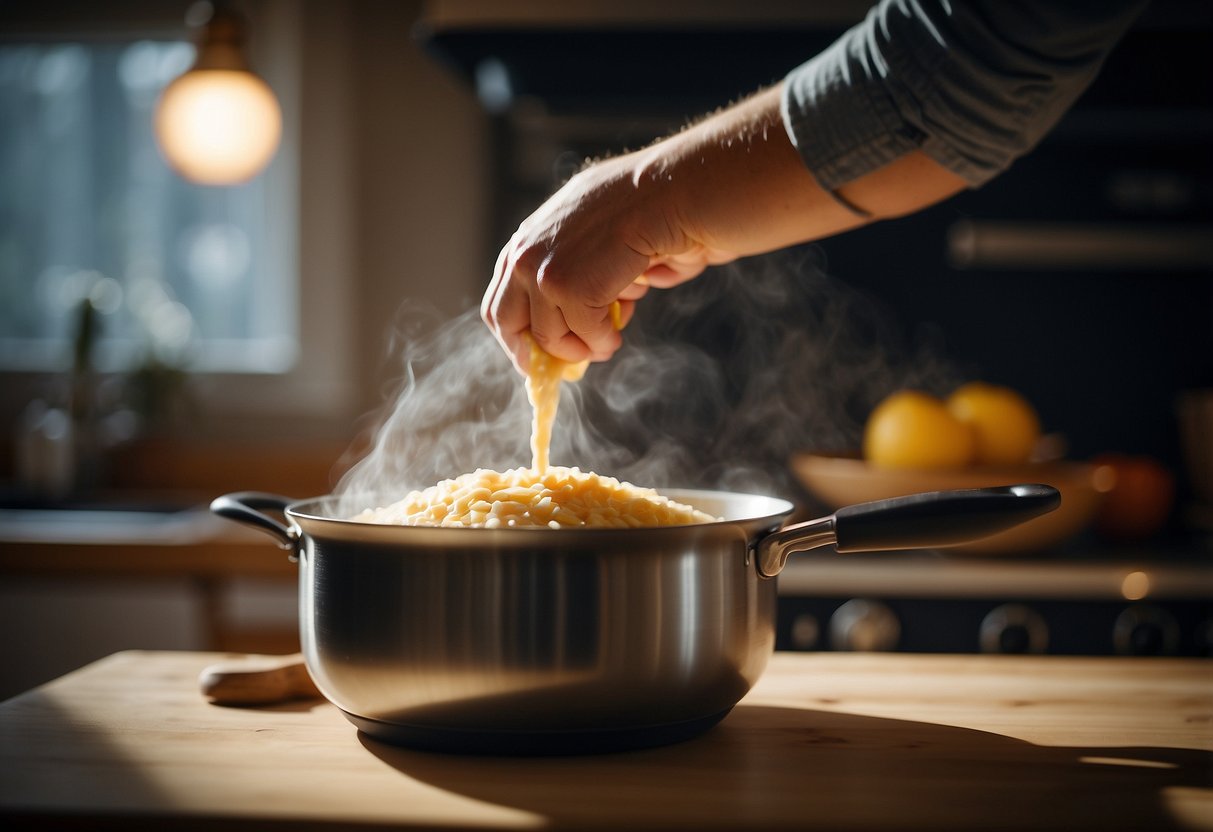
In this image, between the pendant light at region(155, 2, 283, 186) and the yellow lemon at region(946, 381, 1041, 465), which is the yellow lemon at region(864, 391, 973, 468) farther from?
the pendant light at region(155, 2, 283, 186)

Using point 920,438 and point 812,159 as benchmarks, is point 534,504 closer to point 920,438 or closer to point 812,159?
point 812,159

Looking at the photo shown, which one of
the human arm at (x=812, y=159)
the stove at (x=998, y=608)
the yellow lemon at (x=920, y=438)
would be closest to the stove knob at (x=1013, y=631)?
the stove at (x=998, y=608)

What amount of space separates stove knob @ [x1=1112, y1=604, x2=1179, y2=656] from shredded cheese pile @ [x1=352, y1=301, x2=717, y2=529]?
1.05 m

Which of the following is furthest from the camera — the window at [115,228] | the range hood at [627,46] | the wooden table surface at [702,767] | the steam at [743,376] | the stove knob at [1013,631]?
the window at [115,228]

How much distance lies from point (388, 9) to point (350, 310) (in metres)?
0.73

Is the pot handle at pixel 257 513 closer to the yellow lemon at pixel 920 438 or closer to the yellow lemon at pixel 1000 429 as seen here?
the yellow lemon at pixel 920 438

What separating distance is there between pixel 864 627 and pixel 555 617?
3.49 feet

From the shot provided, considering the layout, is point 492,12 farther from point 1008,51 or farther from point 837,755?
point 837,755

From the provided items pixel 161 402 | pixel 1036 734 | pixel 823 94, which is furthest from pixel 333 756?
pixel 161 402

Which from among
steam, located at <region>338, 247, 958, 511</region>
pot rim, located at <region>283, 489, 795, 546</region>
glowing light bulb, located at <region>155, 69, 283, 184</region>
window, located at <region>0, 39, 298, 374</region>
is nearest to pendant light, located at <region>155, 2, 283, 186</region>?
glowing light bulb, located at <region>155, 69, 283, 184</region>

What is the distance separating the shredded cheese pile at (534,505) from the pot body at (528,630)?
0.06 m

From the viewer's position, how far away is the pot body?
0.63 meters

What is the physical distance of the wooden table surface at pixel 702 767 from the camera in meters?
0.58

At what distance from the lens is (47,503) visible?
8.35ft
